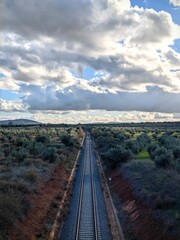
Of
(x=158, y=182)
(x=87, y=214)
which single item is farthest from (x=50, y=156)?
(x=87, y=214)

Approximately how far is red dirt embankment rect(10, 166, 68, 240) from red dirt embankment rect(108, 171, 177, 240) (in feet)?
22.3

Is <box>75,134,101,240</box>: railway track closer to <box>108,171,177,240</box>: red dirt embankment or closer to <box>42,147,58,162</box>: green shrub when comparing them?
<box>108,171,177,240</box>: red dirt embankment

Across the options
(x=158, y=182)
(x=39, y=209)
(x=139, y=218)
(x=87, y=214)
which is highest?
(x=158, y=182)

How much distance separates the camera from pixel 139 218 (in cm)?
2777

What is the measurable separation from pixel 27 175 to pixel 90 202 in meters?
Answer: 7.60

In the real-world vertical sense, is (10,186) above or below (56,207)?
above

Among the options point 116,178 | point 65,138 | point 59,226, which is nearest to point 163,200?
point 59,226

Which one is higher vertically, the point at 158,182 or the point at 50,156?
the point at 158,182

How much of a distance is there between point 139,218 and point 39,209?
27.3ft

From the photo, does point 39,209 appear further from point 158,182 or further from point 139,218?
point 158,182

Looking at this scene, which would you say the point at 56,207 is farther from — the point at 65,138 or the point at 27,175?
the point at 65,138

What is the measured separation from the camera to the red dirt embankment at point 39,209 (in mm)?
23466

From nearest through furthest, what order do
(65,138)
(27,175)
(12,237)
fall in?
(12,237), (27,175), (65,138)

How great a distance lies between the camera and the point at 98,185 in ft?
145
